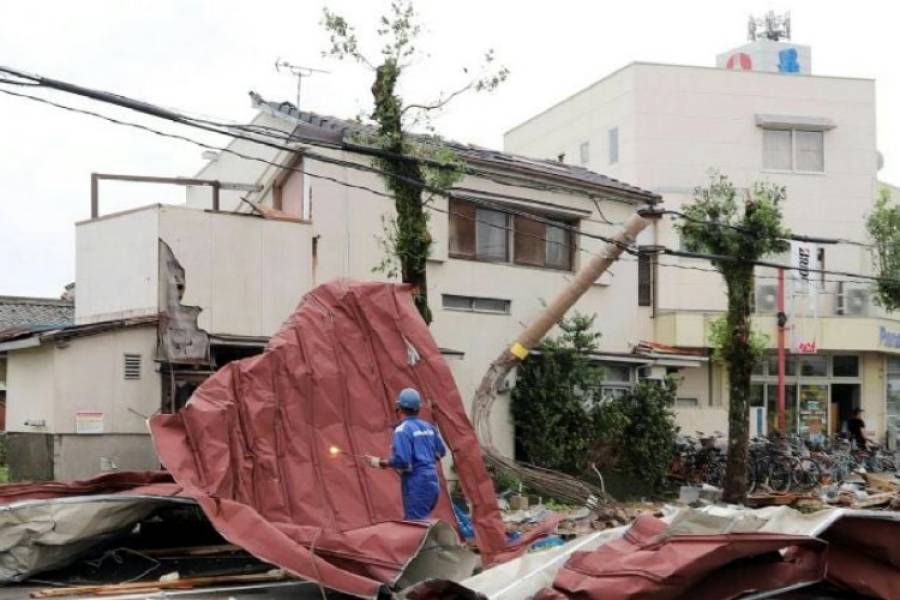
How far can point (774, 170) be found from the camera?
33375mm

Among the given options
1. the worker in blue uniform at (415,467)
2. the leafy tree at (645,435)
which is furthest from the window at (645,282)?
the worker in blue uniform at (415,467)

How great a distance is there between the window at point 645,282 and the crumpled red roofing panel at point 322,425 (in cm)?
1670

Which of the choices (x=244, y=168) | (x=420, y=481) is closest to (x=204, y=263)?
(x=244, y=168)

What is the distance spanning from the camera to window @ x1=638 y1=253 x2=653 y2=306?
93.2ft

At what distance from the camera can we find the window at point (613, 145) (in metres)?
33.3

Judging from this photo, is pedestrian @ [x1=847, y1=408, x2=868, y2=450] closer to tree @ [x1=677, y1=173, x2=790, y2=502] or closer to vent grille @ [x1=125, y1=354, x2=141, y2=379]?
tree @ [x1=677, y1=173, x2=790, y2=502]

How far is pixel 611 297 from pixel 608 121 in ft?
45.7

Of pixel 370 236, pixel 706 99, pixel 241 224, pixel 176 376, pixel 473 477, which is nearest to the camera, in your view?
pixel 473 477

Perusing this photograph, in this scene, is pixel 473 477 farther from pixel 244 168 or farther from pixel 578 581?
pixel 244 168

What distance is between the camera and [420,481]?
10391 mm

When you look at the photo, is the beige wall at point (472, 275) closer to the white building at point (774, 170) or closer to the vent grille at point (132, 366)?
the vent grille at point (132, 366)

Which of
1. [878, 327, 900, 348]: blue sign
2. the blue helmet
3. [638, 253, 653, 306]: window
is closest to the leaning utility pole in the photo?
the blue helmet

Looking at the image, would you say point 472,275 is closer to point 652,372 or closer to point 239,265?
point 239,265

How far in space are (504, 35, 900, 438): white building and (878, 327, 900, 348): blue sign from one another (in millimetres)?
67
